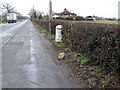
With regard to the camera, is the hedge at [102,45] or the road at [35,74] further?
the road at [35,74]

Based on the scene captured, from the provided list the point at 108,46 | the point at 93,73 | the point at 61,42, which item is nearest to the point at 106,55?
the point at 108,46

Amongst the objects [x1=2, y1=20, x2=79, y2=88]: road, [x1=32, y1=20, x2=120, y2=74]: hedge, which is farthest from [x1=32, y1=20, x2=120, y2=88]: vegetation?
[x1=2, y1=20, x2=79, y2=88]: road

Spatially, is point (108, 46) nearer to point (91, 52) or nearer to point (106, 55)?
point (106, 55)

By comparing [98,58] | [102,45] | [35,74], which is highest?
[102,45]

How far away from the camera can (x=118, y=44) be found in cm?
726

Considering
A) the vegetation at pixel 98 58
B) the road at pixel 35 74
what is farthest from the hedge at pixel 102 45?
the road at pixel 35 74

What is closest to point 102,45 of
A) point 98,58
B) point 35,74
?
point 98,58

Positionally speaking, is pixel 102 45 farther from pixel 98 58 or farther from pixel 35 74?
pixel 35 74

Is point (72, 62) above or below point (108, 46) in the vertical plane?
below

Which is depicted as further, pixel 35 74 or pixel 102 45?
pixel 35 74

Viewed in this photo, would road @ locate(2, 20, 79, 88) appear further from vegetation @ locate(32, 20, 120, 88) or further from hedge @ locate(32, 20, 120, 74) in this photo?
hedge @ locate(32, 20, 120, 74)

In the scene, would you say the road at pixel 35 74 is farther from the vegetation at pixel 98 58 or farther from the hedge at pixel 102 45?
the hedge at pixel 102 45

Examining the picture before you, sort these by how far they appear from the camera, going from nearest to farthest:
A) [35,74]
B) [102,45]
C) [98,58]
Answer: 1. [102,45]
2. [98,58]
3. [35,74]

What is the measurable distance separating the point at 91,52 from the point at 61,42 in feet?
28.9
